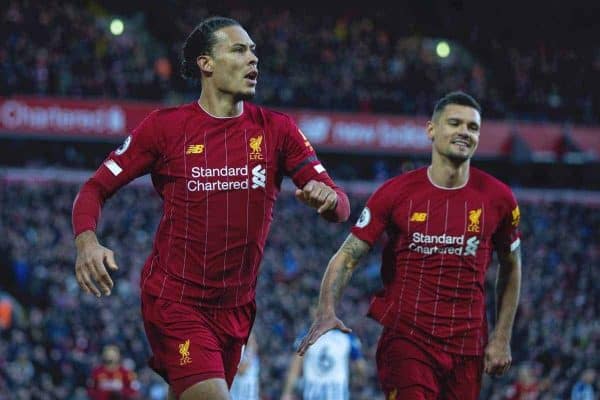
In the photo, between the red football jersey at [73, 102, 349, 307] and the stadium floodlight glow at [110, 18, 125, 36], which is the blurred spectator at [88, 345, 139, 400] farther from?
the stadium floodlight glow at [110, 18, 125, 36]

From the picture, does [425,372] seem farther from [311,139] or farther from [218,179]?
[311,139]

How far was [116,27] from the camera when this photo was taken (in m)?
27.7

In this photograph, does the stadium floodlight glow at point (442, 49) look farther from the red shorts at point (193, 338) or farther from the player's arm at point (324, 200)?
the player's arm at point (324, 200)

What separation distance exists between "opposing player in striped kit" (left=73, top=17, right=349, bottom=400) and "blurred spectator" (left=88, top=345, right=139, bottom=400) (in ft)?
24.0

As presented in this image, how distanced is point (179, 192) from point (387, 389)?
66.3 inches

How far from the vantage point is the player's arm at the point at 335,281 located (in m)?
5.77

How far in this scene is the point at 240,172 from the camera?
17.5 ft

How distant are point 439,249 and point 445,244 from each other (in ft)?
0.14

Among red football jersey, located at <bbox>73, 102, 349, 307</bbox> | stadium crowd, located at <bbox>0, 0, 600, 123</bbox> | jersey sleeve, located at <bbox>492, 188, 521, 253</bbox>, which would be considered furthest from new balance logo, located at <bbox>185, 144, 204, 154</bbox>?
stadium crowd, located at <bbox>0, 0, 600, 123</bbox>

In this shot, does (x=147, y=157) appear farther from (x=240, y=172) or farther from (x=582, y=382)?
(x=582, y=382)

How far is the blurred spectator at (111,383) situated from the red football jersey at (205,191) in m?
7.40

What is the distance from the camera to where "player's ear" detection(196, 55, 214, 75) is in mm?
5547

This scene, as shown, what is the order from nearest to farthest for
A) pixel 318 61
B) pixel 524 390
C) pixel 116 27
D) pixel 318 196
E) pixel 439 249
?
pixel 318 196, pixel 439 249, pixel 524 390, pixel 116 27, pixel 318 61

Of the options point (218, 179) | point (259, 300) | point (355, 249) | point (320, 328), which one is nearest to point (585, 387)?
point (259, 300)
